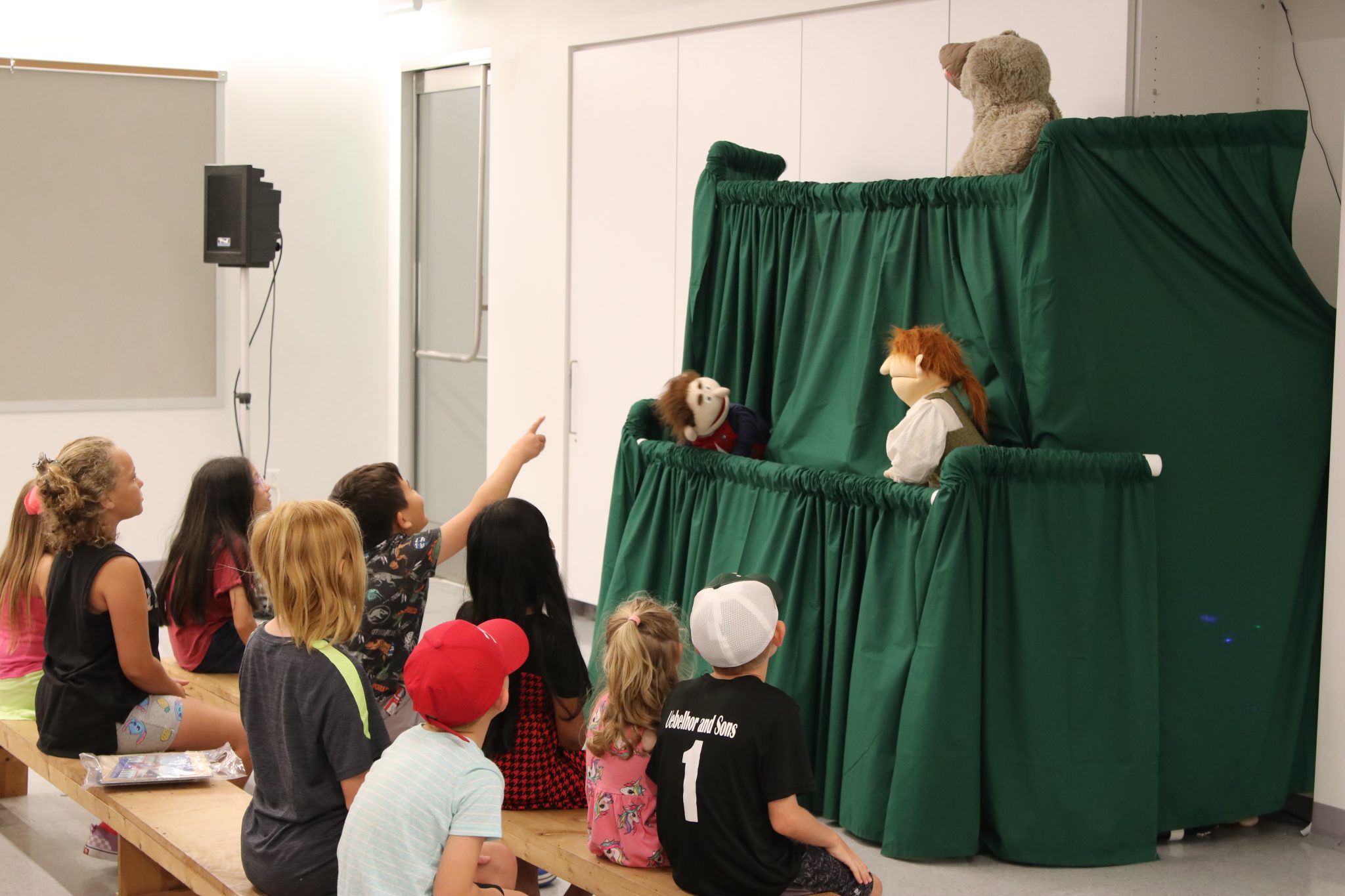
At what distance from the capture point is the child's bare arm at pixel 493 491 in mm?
3221

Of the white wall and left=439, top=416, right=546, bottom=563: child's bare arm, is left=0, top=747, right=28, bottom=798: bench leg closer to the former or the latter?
left=439, top=416, right=546, bottom=563: child's bare arm

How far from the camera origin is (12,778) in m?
3.73

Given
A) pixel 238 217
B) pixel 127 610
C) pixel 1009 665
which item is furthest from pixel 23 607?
pixel 238 217

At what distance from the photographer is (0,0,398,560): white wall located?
6473 mm

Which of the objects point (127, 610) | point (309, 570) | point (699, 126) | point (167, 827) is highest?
point (699, 126)

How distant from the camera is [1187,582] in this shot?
11.1 feet

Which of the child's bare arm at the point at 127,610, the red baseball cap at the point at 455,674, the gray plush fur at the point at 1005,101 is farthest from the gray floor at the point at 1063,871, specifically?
the gray plush fur at the point at 1005,101

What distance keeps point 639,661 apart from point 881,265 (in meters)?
1.45

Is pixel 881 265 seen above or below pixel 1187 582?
above

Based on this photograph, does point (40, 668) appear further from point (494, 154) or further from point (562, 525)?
point (494, 154)

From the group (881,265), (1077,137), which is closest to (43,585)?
(881,265)

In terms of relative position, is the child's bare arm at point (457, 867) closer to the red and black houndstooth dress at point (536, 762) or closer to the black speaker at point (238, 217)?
the red and black houndstooth dress at point (536, 762)

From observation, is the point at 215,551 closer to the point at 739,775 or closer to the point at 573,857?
the point at 573,857

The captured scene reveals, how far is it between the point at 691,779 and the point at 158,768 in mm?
1339
